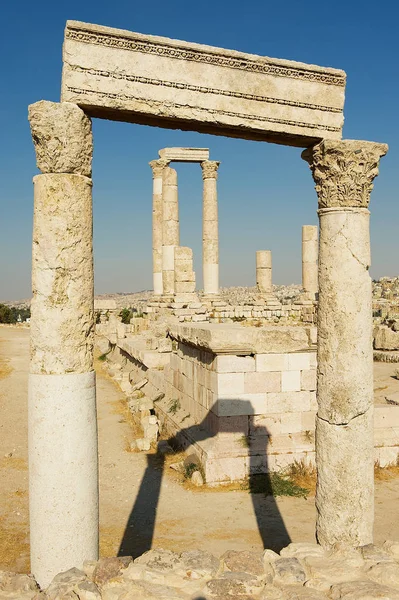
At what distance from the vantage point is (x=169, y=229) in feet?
82.6

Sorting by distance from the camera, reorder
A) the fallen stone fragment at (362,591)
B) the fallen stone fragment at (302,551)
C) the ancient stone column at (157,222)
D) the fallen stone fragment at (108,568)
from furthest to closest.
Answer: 1. the ancient stone column at (157,222)
2. the fallen stone fragment at (302,551)
3. the fallen stone fragment at (108,568)
4. the fallen stone fragment at (362,591)

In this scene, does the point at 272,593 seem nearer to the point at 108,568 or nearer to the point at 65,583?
the point at 108,568

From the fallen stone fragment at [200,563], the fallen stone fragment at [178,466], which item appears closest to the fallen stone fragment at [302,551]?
the fallen stone fragment at [200,563]

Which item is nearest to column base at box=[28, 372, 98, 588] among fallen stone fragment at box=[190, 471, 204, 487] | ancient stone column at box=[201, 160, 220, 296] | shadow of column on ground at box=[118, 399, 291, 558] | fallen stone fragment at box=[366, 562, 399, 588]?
shadow of column on ground at box=[118, 399, 291, 558]

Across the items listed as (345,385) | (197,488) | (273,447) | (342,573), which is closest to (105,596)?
(342,573)

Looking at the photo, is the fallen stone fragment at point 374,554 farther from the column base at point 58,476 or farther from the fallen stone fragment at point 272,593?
the column base at point 58,476

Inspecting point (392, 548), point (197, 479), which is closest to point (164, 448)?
point (197, 479)

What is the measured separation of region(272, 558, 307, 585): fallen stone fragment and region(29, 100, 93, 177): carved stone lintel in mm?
3641

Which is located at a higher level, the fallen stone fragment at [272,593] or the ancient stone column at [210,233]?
the ancient stone column at [210,233]

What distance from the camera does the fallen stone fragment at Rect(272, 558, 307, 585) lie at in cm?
407

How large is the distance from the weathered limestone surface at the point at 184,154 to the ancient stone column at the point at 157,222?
0.34m

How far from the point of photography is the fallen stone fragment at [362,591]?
3737 millimetres

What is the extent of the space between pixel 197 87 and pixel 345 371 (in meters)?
2.96

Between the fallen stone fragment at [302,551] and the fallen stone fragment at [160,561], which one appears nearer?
the fallen stone fragment at [160,561]
